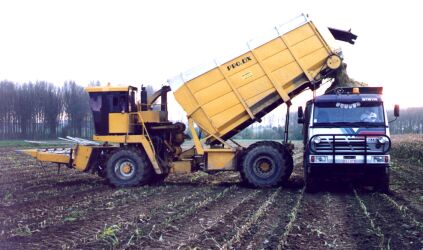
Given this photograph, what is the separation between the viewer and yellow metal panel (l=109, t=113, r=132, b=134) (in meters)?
16.4

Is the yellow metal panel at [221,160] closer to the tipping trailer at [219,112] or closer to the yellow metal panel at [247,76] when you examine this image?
the tipping trailer at [219,112]

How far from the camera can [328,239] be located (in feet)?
27.8

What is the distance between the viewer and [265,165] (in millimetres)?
15484

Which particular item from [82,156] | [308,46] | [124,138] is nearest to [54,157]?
[82,156]

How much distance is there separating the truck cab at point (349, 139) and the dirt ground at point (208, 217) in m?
0.62

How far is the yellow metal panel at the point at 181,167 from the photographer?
16453mm

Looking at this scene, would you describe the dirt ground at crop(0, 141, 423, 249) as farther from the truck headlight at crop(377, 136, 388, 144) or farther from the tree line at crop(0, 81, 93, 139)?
the tree line at crop(0, 81, 93, 139)

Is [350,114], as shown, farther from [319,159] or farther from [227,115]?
[227,115]

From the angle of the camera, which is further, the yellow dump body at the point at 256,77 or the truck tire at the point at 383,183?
the yellow dump body at the point at 256,77

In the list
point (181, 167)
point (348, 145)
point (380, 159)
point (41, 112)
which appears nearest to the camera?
point (380, 159)

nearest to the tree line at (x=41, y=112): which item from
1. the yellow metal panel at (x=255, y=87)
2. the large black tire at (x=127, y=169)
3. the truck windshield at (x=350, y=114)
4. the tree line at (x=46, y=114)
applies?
the tree line at (x=46, y=114)

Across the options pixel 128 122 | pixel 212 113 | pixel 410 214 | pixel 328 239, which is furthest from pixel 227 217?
pixel 128 122

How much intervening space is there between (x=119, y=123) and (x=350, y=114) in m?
7.10

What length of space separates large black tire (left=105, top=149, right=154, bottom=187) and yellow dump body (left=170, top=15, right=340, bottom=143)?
83.4 inches
